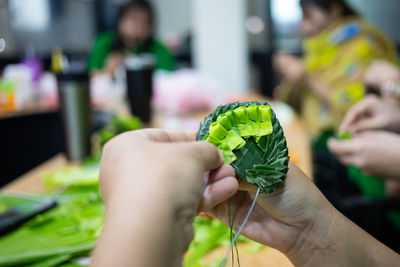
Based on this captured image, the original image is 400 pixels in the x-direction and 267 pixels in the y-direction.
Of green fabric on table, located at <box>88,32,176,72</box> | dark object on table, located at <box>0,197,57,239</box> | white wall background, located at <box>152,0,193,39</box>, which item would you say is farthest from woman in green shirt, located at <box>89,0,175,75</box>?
dark object on table, located at <box>0,197,57,239</box>

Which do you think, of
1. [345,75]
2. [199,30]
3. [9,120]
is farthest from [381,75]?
[199,30]

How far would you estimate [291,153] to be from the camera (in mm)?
1033

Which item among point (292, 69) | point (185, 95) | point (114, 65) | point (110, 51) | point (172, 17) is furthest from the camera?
point (172, 17)

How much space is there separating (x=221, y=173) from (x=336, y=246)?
0.21 metres

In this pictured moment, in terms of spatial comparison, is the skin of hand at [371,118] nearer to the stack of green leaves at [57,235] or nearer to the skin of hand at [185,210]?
the skin of hand at [185,210]

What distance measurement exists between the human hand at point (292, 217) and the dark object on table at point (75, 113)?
31.3 inches

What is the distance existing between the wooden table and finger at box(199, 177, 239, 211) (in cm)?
20

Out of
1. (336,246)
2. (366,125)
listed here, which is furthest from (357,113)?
(336,246)

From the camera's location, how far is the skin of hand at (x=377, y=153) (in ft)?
3.01

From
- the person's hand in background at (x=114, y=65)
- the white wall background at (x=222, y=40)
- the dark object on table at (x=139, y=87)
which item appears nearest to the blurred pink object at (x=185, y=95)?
the dark object on table at (x=139, y=87)

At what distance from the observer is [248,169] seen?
16.6 inches

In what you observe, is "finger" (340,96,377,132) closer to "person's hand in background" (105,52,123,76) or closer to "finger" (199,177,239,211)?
"finger" (199,177,239,211)

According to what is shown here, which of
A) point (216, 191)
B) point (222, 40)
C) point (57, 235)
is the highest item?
point (222, 40)

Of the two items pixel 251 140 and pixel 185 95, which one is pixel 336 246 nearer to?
pixel 251 140
